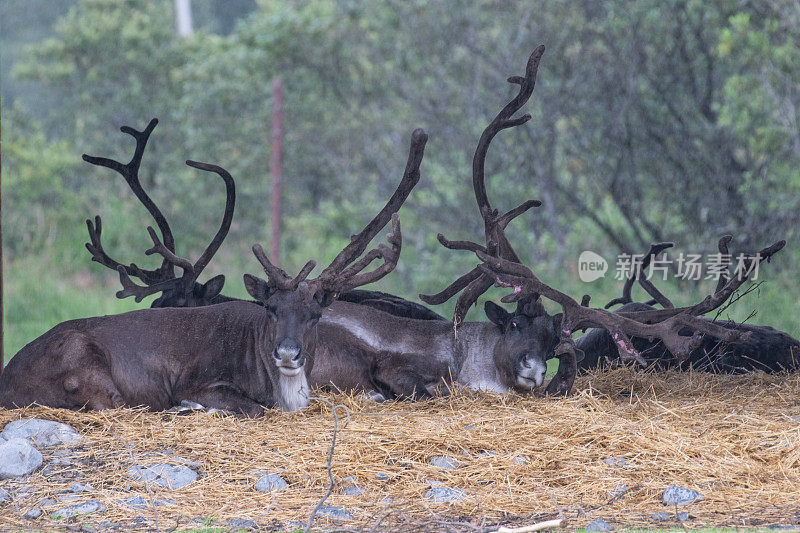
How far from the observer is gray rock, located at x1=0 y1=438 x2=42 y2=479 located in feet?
16.5

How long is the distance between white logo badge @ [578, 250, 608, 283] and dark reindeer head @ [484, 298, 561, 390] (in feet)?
19.3

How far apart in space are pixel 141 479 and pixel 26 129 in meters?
16.8

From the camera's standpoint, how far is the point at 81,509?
4578 mm

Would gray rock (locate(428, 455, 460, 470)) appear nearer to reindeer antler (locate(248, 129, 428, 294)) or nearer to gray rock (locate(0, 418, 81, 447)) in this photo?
reindeer antler (locate(248, 129, 428, 294))

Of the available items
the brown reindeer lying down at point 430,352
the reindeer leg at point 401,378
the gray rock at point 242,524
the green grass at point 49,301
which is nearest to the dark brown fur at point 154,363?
the brown reindeer lying down at point 430,352

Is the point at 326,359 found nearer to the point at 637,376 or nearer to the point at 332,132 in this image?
the point at 637,376

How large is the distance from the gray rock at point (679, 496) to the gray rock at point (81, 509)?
9.00 feet

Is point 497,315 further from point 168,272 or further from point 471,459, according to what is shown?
point 168,272

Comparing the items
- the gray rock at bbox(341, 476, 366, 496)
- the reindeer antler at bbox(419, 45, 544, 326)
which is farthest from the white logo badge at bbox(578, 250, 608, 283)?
the gray rock at bbox(341, 476, 366, 496)

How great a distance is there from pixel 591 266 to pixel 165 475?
9002 mm

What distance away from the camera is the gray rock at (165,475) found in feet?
16.1

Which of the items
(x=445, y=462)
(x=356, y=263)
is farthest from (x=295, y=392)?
(x=445, y=462)

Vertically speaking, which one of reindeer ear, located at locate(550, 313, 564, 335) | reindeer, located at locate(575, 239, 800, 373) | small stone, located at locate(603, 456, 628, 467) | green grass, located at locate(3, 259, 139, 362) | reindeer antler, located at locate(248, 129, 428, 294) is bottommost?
green grass, located at locate(3, 259, 139, 362)

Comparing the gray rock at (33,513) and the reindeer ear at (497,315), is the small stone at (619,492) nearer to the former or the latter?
the reindeer ear at (497,315)
